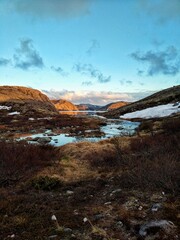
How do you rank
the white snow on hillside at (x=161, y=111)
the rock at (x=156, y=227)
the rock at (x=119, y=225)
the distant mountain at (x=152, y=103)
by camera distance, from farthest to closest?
the distant mountain at (x=152, y=103) < the white snow on hillside at (x=161, y=111) < the rock at (x=119, y=225) < the rock at (x=156, y=227)

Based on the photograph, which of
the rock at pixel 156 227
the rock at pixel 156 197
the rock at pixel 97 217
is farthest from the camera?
the rock at pixel 156 197

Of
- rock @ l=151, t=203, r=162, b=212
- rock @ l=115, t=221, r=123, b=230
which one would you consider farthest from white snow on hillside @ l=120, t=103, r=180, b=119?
rock @ l=115, t=221, r=123, b=230

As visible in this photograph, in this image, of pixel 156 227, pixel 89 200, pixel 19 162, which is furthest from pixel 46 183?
pixel 156 227

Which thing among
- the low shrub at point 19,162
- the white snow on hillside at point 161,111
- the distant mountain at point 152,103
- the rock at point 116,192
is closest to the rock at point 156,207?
the rock at point 116,192

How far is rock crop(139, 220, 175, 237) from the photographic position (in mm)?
5356

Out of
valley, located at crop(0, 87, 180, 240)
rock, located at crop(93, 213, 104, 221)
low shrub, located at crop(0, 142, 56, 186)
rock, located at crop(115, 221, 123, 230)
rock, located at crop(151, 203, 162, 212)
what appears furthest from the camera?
low shrub, located at crop(0, 142, 56, 186)

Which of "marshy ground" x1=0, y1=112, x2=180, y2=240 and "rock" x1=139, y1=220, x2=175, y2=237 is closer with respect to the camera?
"rock" x1=139, y1=220, x2=175, y2=237

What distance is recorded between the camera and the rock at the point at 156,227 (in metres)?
5.36

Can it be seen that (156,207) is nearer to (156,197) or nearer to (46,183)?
(156,197)

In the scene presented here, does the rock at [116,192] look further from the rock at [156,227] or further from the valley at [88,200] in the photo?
the rock at [156,227]

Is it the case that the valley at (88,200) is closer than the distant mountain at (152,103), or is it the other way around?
the valley at (88,200)

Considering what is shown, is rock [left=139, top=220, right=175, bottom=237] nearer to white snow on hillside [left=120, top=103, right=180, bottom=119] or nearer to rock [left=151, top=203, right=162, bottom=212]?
rock [left=151, top=203, right=162, bottom=212]

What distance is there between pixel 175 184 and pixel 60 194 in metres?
3.78

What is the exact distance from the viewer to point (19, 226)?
19.6 feet
